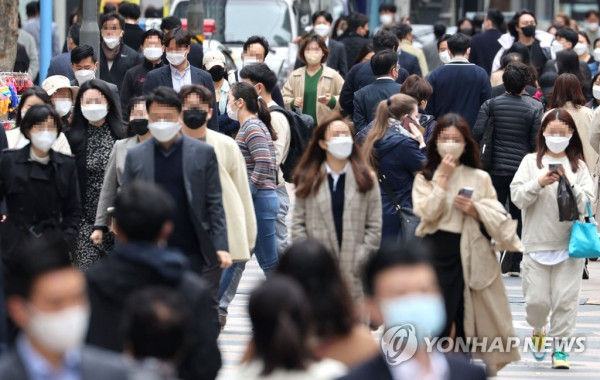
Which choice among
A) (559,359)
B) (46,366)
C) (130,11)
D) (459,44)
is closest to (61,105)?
(559,359)

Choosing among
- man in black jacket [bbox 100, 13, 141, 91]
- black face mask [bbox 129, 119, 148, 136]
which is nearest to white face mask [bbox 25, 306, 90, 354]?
black face mask [bbox 129, 119, 148, 136]

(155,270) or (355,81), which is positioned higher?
(155,270)

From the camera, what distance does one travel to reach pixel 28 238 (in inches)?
332

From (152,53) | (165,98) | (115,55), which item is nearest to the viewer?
(165,98)

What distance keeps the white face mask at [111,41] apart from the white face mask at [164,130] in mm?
5747

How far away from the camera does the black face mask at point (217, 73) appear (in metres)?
12.4

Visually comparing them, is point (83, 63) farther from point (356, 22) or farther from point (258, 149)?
point (356, 22)

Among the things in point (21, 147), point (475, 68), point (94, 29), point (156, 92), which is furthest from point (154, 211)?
point (94, 29)

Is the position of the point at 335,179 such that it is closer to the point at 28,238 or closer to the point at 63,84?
the point at 28,238

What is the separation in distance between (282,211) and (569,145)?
2.46 meters

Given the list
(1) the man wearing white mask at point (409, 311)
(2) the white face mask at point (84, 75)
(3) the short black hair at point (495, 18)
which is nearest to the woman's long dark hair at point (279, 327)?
(1) the man wearing white mask at point (409, 311)

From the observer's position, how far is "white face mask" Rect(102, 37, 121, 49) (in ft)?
44.4

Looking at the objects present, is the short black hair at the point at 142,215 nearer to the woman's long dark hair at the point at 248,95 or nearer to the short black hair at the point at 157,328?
the short black hair at the point at 157,328

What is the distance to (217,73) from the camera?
1238 centimetres
